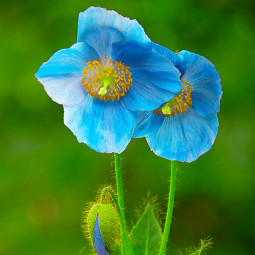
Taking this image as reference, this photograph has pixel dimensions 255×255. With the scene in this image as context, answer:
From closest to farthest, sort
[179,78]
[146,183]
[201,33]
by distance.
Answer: [179,78], [146,183], [201,33]

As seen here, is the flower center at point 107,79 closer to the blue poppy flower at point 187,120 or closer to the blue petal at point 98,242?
the blue poppy flower at point 187,120

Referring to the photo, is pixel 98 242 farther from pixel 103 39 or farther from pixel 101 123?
pixel 103 39

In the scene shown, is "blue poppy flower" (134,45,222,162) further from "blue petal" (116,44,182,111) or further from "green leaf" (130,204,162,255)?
"green leaf" (130,204,162,255)

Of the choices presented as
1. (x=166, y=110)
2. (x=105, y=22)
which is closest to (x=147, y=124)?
(x=166, y=110)

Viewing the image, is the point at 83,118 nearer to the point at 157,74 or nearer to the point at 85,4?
the point at 157,74

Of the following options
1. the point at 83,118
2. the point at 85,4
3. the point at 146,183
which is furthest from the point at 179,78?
the point at 85,4

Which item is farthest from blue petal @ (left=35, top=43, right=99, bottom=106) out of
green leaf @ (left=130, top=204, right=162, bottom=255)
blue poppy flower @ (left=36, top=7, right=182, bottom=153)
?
green leaf @ (left=130, top=204, right=162, bottom=255)

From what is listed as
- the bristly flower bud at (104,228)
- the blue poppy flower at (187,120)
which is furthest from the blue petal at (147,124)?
the bristly flower bud at (104,228)
